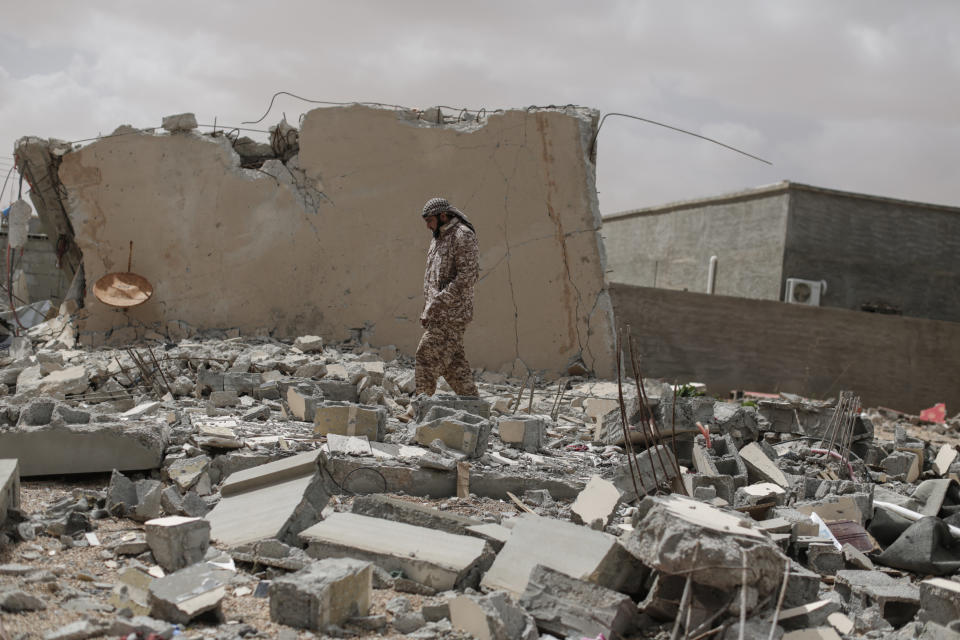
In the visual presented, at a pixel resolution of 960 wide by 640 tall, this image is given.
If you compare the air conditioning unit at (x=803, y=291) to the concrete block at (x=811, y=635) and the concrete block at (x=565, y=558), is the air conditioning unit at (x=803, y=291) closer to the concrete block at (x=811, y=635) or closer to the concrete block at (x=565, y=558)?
the concrete block at (x=565, y=558)

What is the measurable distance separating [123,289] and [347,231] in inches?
97.5

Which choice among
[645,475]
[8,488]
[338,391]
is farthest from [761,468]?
[8,488]

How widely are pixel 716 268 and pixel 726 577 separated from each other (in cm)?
1496

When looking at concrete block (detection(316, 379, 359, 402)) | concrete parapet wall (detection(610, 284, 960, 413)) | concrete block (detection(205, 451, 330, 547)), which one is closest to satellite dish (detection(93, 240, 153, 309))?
concrete block (detection(316, 379, 359, 402))

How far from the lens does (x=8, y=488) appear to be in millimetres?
2949

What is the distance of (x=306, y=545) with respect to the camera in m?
3.07

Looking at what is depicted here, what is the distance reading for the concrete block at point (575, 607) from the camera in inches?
98.1

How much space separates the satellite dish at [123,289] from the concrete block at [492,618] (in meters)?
6.91

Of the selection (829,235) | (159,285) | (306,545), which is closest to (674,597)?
(306,545)

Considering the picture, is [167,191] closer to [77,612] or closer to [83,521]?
[83,521]

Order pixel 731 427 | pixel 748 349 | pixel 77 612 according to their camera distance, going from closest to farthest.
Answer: pixel 77 612 < pixel 731 427 < pixel 748 349

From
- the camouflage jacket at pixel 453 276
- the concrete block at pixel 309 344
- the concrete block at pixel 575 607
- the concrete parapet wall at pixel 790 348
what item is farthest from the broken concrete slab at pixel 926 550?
the concrete parapet wall at pixel 790 348

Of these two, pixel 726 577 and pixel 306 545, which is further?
pixel 306 545

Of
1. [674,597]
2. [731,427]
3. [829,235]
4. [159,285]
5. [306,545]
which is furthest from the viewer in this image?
[829,235]
